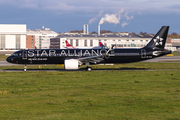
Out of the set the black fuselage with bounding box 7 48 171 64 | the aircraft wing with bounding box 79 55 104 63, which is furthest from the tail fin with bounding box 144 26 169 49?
the aircraft wing with bounding box 79 55 104 63

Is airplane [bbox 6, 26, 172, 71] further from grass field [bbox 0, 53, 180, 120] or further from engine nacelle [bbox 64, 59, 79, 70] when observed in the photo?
grass field [bbox 0, 53, 180, 120]

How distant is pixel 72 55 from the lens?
44188 millimetres

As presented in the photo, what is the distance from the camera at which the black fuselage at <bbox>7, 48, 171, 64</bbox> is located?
44.0 metres

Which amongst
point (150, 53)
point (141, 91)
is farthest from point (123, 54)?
point (141, 91)

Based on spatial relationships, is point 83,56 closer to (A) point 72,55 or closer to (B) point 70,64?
(A) point 72,55

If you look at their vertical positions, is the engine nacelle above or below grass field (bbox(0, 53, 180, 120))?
above

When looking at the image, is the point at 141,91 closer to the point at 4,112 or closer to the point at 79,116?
the point at 79,116

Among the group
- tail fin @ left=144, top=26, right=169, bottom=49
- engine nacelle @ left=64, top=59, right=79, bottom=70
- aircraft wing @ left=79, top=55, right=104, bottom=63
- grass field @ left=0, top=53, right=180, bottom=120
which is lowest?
grass field @ left=0, top=53, right=180, bottom=120

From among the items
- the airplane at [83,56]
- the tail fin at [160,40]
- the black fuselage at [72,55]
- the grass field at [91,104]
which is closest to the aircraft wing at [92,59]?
the airplane at [83,56]

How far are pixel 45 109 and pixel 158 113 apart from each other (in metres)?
6.56

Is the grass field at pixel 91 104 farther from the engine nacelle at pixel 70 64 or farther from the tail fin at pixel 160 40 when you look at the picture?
the tail fin at pixel 160 40

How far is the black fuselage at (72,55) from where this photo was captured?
144ft

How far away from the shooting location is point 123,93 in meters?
21.5

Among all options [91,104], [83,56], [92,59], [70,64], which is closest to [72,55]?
[83,56]
